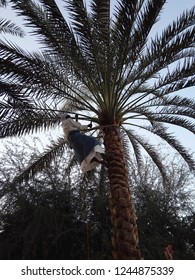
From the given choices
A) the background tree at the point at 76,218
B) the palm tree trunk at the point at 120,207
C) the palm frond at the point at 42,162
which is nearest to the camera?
the palm tree trunk at the point at 120,207

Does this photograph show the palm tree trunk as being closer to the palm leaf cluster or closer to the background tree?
the palm leaf cluster

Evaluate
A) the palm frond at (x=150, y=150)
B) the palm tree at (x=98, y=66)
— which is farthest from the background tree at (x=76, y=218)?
the palm tree at (x=98, y=66)

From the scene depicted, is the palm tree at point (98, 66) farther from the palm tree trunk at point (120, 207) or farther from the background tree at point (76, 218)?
the background tree at point (76, 218)

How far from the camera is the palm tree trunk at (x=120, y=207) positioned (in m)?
5.43

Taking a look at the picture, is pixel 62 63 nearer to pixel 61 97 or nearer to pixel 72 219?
pixel 61 97

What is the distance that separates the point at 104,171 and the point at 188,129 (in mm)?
3006

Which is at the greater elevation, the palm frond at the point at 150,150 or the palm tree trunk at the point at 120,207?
the palm frond at the point at 150,150

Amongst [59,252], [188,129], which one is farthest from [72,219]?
[188,129]

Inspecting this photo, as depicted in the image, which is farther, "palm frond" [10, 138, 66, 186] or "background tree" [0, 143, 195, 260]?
"background tree" [0, 143, 195, 260]

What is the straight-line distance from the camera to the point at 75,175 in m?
14.7

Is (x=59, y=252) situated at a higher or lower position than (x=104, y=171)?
lower

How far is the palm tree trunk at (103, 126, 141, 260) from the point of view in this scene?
543 cm

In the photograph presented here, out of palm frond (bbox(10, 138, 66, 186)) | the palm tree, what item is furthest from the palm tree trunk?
palm frond (bbox(10, 138, 66, 186))

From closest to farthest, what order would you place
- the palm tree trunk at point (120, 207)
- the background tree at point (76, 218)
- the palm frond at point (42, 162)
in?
the palm tree trunk at point (120, 207), the palm frond at point (42, 162), the background tree at point (76, 218)
